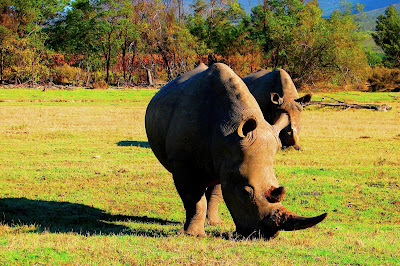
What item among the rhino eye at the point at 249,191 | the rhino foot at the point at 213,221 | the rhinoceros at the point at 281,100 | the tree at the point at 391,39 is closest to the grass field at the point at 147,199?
the rhino foot at the point at 213,221

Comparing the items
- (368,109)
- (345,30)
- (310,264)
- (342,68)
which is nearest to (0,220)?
(310,264)

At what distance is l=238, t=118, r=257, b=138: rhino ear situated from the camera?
21.0 feet

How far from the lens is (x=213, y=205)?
9211 mm

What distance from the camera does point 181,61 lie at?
54438 millimetres

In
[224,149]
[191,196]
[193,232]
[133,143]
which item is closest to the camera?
[224,149]

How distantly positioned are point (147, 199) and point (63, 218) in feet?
6.49

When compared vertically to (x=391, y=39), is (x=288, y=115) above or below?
below

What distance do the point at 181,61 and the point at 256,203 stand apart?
A: 4920 cm

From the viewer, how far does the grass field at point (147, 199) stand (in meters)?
5.79

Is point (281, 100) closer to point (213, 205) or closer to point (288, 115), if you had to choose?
point (288, 115)

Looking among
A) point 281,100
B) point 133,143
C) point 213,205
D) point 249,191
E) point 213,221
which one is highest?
point 281,100

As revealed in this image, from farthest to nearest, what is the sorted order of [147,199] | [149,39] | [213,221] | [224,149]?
1. [149,39]
2. [147,199]
3. [213,221]
4. [224,149]

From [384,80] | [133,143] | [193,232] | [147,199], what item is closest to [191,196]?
[193,232]

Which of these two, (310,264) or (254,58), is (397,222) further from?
(254,58)
